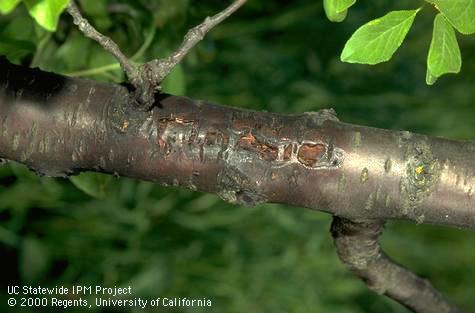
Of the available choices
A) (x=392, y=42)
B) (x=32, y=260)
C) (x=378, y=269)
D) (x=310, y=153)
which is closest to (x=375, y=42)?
(x=392, y=42)

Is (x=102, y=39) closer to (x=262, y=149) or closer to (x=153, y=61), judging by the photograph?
(x=153, y=61)

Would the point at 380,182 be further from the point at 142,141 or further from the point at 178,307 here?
the point at 178,307

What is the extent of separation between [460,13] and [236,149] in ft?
0.64

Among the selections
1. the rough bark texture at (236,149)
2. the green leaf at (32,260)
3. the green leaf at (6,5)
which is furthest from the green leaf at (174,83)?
the green leaf at (32,260)

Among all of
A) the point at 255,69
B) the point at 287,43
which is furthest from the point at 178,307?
the point at 287,43

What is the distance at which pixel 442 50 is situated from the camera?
49 centimetres

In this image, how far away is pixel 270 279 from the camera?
5.22 feet

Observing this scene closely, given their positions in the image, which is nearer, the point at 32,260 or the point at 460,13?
the point at 460,13

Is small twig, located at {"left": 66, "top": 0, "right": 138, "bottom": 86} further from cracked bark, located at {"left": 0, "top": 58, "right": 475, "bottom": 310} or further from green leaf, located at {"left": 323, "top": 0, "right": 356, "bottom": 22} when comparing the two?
green leaf, located at {"left": 323, "top": 0, "right": 356, "bottom": 22}

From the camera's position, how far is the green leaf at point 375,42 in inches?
18.9

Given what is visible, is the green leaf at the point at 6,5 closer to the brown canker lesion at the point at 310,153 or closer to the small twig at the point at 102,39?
the small twig at the point at 102,39

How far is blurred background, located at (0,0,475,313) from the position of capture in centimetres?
143

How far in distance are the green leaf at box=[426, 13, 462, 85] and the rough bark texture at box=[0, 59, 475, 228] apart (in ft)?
0.40

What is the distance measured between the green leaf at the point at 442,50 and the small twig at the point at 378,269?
20 cm
